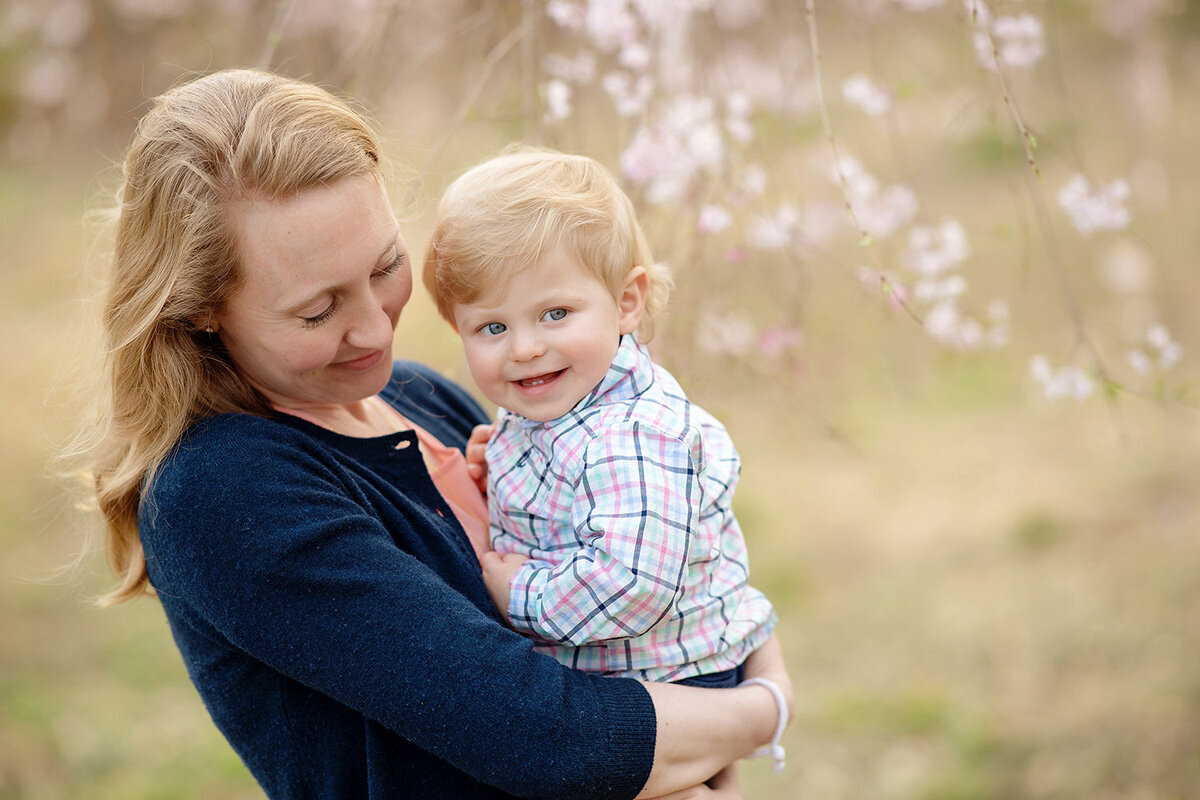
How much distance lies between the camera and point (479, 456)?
5.27ft

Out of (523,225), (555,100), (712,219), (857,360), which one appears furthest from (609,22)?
(857,360)

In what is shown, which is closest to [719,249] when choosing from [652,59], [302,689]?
[652,59]

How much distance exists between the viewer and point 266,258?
1254 millimetres

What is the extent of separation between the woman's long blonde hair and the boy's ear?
380 mm

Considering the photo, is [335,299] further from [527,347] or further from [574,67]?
[574,67]

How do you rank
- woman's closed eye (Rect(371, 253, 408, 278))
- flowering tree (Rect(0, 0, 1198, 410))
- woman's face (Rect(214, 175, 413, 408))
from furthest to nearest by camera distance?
flowering tree (Rect(0, 0, 1198, 410)) → woman's closed eye (Rect(371, 253, 408, 278)) → woman's face (Rect(214, 175, 413, 408))

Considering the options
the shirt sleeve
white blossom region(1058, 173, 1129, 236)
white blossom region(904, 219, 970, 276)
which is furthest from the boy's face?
white blossom region(904, 219, 970, 276)

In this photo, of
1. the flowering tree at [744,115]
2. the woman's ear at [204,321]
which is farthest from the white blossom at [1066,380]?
the woman's ear at [204,321]

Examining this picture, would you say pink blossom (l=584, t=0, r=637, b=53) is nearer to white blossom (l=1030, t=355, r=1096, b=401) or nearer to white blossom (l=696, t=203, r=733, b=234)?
white blossom (l=696, t=203, r=733, b=234)

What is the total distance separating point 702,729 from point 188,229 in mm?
870

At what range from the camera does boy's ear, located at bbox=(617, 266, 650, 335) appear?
4.79 ft

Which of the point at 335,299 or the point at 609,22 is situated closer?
the point at 335,299

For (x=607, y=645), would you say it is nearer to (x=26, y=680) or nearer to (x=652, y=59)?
(x=652, y=59)

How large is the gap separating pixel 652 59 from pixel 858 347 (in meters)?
3.80
